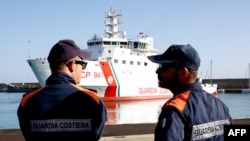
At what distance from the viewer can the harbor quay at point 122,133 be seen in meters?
4.62

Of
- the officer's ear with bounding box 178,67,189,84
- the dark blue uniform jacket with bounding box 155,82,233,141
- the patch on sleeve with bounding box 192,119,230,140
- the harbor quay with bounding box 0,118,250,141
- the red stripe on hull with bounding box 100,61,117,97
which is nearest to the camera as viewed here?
the dark blue uniform jacket with bounding box 155,82,233,141

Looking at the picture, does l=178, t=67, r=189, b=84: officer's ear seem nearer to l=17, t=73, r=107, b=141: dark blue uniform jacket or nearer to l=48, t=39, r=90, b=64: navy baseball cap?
l=17, t=73, r=107, b=141: dark blue uniform jacket

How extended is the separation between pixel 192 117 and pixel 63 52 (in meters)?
0.83

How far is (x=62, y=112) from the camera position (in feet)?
7.00

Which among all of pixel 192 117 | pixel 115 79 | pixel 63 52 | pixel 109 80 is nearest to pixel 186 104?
pixel 192 117

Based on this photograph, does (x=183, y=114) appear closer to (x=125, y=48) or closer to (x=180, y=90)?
(x=180, y=90)

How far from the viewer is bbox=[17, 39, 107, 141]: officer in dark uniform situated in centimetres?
212

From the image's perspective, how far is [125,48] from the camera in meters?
38.5

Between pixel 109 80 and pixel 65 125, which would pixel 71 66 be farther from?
pixel 109 80

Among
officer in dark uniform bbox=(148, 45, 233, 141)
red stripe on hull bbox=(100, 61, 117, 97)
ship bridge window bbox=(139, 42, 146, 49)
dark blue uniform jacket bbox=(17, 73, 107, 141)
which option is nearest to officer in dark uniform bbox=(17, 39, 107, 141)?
dark blue uniform jacket bbox=(17, 73, 107, 141)

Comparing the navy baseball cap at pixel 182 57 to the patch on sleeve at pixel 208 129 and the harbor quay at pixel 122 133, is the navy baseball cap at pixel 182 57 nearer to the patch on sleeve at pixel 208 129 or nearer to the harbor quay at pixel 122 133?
the patch on sleeve at pixel 208 129

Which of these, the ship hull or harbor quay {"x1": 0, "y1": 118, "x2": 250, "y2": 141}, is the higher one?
harbor quay {"x1": 0, "y1": 118, "x2": 250, "y2": 141}

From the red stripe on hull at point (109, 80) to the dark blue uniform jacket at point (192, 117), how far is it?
3130 cm

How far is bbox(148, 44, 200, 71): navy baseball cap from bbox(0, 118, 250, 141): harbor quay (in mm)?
2521
